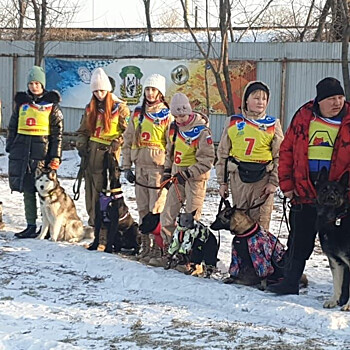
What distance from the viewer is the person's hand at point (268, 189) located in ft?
18.7

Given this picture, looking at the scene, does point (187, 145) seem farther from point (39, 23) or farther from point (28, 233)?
point (39, 23)

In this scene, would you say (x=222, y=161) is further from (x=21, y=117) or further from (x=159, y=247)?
(x=21, y=117)

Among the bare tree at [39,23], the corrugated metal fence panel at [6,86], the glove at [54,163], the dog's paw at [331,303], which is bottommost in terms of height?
the dog's paw at [331,303]

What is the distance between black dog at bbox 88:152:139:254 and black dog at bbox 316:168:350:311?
2.58 meters

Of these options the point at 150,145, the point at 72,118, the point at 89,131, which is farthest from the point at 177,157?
the point at 72,118

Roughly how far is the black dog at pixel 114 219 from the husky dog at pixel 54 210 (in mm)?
556

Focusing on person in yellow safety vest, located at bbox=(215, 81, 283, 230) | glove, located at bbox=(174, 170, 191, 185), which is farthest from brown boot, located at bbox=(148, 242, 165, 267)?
person in yellow safety vest, located at bbox=(215, 81, 283, 230)

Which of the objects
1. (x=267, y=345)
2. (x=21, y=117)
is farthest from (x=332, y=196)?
(x=21, y=117)

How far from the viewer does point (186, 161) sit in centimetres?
632

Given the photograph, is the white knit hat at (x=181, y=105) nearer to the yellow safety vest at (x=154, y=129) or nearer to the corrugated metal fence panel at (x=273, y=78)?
the yellow safety vest at (x=154, y=129)

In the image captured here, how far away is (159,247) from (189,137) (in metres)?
1.24

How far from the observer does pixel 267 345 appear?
402 centimetres

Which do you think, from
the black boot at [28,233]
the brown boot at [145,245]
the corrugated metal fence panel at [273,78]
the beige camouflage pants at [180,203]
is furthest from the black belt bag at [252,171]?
the corrugated metal fence panel at [273,78]

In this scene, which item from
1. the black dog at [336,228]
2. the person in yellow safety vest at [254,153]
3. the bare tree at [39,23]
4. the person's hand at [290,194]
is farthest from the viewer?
the bare tree at [39,23]
